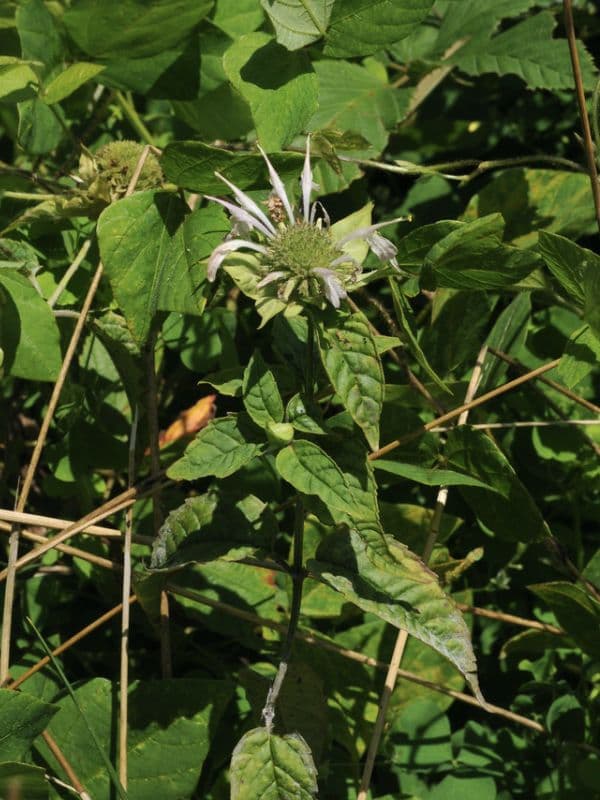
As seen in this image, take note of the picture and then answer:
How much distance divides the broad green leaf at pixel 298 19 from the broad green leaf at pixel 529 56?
0.48 meters

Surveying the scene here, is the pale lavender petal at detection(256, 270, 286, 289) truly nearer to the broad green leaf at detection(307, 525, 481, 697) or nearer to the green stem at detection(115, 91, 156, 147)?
the broad green leaf at detection(307, 525, 481, 697)

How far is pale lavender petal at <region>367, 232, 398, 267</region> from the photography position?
107 centimetres

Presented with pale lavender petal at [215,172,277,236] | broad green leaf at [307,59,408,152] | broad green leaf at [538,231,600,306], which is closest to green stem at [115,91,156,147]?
broad green leaf at [307,59,408,152]

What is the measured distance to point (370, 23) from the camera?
1.30 m

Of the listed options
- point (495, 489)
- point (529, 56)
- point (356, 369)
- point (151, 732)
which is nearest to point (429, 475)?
point (495, 489)

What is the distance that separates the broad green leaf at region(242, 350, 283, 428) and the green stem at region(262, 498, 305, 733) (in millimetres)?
118

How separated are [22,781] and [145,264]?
627 mm

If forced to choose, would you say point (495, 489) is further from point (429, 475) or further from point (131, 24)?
point (131, 24)

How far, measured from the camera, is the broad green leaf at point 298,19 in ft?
4.10

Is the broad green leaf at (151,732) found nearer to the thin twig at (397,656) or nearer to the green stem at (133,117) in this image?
the thin twig at (397,656)

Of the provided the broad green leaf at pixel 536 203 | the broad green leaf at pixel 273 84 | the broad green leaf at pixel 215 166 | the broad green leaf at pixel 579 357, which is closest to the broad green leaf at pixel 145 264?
the broad green leaf at pixel 215 166

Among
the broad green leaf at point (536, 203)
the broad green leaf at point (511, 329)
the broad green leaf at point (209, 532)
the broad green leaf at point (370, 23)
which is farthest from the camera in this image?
the broad green leaf at point (536, 203)

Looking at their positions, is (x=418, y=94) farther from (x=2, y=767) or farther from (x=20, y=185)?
(x=2, y=767)

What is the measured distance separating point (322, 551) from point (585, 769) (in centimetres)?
46
